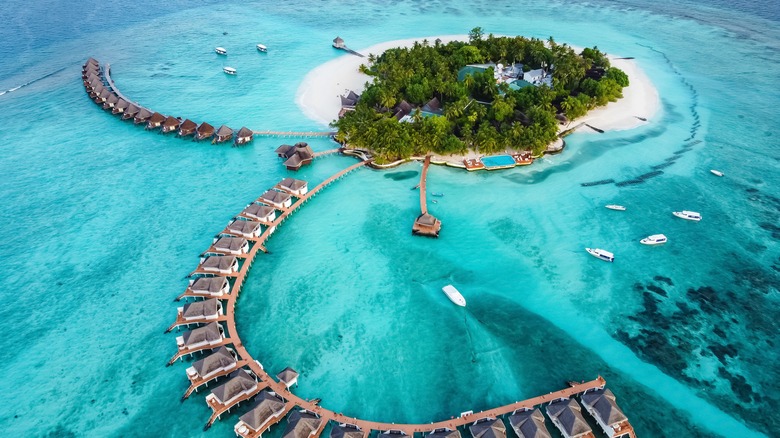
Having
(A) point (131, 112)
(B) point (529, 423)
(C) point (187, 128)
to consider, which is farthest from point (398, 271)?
(A) point (131, 112)

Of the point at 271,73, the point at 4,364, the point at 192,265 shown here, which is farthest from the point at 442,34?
the point at 4,364

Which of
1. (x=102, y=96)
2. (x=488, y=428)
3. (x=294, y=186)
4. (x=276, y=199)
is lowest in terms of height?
(x=488, y=428)

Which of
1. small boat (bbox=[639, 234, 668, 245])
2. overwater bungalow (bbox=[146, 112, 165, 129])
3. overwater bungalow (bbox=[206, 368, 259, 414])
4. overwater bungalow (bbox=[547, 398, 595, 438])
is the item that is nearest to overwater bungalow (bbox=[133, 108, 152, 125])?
overwater bungalow (bbox=[146, 112, 165, 129])

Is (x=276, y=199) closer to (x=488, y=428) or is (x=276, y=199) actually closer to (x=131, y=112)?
(x=488, y=428)

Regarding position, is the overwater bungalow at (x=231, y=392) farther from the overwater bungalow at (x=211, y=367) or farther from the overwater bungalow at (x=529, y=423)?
the overwater bungalow at (x=529, y=423)

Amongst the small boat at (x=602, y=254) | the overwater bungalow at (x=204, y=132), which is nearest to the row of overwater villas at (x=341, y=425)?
the small boat at (x=602, y=254)

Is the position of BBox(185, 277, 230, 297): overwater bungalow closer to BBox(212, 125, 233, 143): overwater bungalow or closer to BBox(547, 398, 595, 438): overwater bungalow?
BBox(547, 398, 595, 438): overwater bungalow
